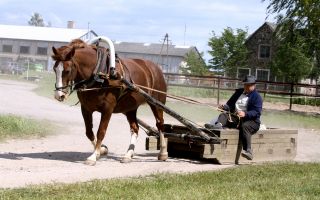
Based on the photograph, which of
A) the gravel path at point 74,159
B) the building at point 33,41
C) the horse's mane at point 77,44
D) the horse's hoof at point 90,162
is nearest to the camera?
the gravel path at point 74,159

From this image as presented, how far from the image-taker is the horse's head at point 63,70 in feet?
32.3

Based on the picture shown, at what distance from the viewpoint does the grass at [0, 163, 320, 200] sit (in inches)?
283

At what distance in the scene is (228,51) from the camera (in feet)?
219

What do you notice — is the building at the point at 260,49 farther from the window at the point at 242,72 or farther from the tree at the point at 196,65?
the tree at the point at 196,65

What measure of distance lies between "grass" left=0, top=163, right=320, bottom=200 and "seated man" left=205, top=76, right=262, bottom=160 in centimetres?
146

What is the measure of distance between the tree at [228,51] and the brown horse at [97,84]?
54.5 meters

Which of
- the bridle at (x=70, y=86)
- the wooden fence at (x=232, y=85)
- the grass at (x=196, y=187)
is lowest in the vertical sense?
the grass at (x=196, y=187)

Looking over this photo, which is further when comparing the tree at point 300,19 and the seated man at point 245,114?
the tree at point 300,19

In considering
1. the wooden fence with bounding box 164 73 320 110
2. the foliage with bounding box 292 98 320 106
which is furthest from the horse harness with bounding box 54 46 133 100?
the foliage with bounding box 292 98 320 106

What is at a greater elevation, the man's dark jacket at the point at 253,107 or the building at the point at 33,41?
the building at the point at 33,41

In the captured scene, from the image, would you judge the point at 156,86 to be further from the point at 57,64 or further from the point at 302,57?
the point at 302,57

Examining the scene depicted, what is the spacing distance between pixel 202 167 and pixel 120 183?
3100 mm

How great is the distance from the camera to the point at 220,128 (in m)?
11.9

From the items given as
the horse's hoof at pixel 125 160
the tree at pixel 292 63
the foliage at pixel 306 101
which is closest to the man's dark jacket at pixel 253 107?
the horse's hoof at pixel 125 160
